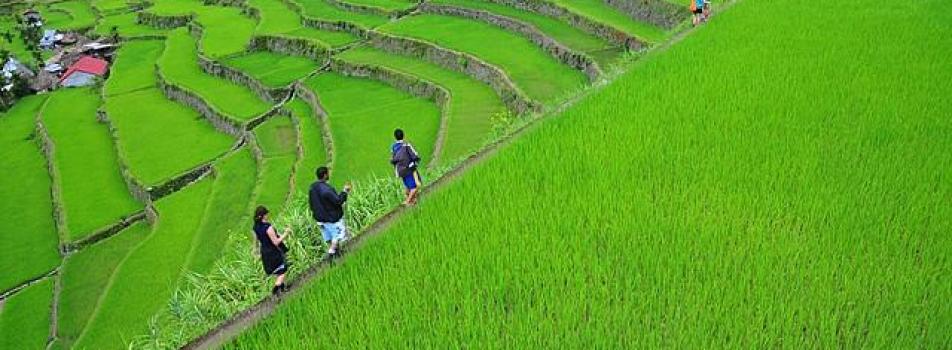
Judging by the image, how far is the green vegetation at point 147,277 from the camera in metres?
9.95

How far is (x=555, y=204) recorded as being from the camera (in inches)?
223

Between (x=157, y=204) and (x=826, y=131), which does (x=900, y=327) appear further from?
(x=157, y=204)

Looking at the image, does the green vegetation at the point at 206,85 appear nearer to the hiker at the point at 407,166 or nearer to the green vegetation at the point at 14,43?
the green vegetation at the point at 14,43

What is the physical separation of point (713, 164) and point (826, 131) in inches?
48.0

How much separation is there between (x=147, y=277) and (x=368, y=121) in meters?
5.35

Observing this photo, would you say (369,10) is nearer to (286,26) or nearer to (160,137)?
(286,26)

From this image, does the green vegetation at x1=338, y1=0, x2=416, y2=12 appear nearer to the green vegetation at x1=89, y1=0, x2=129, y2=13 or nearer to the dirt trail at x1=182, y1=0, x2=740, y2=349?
the dirt trail at x1=182, y1=0, x2=740, y2=349

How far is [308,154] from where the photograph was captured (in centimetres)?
1443

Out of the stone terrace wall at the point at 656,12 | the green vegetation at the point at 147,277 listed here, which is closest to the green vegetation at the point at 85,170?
the green vegetation at the point at 147,277

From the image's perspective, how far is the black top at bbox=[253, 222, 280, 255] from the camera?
4832 mm

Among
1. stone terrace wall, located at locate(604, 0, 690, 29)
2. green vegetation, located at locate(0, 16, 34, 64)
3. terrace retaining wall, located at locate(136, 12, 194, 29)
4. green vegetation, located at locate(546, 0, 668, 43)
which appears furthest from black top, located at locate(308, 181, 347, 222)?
green vegetation, located at locate(0, 16, 34, 64)

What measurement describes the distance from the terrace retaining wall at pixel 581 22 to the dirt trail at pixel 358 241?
6.14 m

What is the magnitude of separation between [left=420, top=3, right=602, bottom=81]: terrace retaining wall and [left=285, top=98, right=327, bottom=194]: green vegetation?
5045 mm

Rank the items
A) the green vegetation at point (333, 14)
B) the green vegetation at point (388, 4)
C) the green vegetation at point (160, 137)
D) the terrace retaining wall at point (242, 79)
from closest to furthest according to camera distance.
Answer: the green vegetation at point (160, 137)
the terrace retaining wall at point (242, 79)
the green vegetation at point (333, 14)
the green vegetation at point (388, 4)
